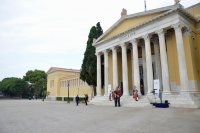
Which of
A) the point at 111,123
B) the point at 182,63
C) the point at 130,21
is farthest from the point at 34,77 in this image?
the point at 111,123

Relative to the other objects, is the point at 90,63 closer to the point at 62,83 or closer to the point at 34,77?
the point at 62,83

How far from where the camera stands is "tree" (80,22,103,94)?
28.2 m

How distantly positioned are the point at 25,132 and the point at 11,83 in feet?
281

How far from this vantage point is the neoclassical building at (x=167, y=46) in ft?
55.3

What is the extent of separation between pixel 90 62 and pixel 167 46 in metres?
12.0

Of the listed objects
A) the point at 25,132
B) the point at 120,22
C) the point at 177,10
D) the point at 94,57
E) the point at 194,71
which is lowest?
the point at 25,132

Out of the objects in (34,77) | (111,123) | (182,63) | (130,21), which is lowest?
(111,123)

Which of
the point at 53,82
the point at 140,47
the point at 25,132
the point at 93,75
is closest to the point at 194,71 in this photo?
the point at 140,47

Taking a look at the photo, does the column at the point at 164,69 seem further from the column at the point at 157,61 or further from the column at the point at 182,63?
the column at the point at 157,61

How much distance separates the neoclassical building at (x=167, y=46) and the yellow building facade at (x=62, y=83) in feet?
66.1

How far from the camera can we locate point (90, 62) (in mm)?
28594

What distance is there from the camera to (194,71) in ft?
58.8

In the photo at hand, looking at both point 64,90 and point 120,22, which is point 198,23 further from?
point 64,90

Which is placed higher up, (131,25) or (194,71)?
(131,25)
